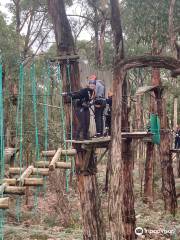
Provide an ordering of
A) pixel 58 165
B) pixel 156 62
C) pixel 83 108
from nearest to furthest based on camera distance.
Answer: pixel 156 62 → pixel 58 165 → pixel 83 108

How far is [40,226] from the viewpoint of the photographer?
1208 cm

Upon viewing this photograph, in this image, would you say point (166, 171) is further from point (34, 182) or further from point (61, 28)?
point (34, 182)

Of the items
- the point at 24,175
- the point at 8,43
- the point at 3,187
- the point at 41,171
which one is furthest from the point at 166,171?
the point at 3,187

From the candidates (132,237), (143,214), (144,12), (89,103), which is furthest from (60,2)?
(143,214)

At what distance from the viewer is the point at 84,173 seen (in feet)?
27.2

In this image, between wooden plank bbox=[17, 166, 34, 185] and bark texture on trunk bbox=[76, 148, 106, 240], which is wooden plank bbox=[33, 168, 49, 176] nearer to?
wooden plank bbox=[17, 166, 34, 185]

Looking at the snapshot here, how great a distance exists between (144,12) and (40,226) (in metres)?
6.62

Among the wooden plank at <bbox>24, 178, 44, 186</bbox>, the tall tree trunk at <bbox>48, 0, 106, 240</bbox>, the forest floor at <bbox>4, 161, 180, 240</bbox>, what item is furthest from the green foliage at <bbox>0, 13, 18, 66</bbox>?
the wooden plank at <bbox>24, 178, 44, 186</bbox>

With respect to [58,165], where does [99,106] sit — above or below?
above

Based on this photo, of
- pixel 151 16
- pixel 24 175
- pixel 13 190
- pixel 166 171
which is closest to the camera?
pixel 13 190

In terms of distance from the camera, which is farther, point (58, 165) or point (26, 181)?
point (58, 165)

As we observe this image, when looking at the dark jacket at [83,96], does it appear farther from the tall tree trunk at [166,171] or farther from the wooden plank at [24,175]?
the tall tree trunk at [166,171]

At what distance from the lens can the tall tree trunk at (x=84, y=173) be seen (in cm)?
834

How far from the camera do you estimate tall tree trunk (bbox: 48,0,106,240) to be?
8.34 m
